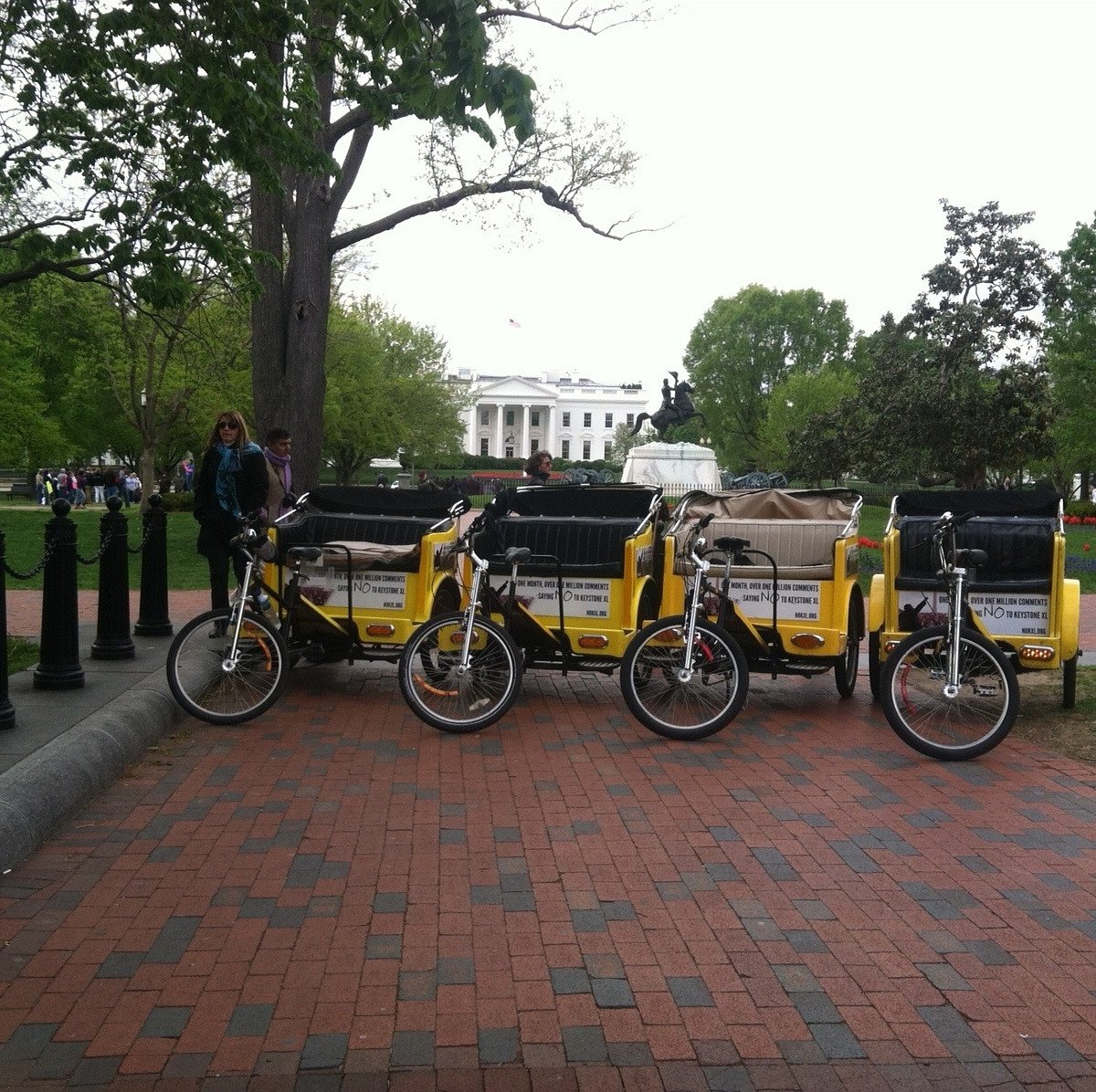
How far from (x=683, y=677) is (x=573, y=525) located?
1831 mm

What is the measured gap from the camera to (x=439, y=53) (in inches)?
269

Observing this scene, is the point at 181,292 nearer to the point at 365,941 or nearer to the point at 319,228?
the point at 365,941

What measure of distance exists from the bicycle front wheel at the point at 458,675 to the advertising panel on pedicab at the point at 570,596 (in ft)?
3.33

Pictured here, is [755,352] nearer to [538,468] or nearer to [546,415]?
[546,415]

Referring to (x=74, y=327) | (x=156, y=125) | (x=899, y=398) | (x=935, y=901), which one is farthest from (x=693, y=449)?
(x=935, y=901)

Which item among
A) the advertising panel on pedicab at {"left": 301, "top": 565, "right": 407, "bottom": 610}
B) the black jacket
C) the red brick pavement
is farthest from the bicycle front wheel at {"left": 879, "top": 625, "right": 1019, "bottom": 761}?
the black jacket

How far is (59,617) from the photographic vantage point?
7453mm

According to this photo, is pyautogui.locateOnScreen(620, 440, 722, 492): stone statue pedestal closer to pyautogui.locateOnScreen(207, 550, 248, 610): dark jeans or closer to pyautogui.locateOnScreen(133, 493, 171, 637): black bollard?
pyautogui.locateOnScreen(133, 493, 171, 637): black bollard

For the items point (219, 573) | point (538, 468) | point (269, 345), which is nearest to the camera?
point (219, 573)

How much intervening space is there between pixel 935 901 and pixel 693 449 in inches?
1385

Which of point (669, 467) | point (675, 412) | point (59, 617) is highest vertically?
point (675, 412)

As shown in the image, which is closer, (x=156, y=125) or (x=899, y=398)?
(x=156, y=125)

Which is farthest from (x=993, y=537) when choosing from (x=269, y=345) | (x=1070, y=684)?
(x=269, y=345)

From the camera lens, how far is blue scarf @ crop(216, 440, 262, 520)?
9586mm
